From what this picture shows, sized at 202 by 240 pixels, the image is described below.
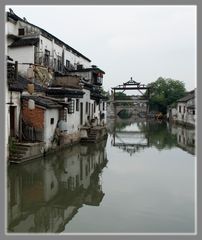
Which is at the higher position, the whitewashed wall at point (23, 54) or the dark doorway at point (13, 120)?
the whitewashed wall at point (23, 54)

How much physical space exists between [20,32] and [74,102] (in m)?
7.54

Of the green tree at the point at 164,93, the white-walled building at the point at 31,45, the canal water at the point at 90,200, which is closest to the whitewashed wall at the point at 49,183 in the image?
the canal water at the point at 90,200

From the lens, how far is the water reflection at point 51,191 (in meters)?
6.66

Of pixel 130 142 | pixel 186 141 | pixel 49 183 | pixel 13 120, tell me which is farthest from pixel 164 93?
pixel 49 183

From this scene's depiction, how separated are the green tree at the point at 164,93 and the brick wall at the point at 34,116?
140 feet

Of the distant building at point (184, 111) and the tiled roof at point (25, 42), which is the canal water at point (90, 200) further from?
the distant building at point (184, 111)

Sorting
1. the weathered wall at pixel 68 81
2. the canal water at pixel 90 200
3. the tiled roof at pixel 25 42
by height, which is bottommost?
the canal water at pixel 90 200

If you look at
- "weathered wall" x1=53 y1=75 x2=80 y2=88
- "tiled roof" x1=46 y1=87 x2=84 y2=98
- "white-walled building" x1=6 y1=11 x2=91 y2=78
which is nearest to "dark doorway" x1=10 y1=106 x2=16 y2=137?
"tiled roof" x1=46 y1=87 x2=84 y2=98

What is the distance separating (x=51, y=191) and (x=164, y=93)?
4979 cm

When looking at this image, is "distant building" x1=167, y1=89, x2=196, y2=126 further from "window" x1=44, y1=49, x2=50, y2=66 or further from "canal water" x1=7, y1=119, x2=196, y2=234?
"canal water" x1=7, y1=119, x2=196, y2=234

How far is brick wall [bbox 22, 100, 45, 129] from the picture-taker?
14.1 meters

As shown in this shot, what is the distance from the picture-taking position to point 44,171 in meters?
11.0

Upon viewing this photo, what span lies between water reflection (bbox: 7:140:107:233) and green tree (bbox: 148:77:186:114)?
4266cm

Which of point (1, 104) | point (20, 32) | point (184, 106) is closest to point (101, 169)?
point (1, 104)
